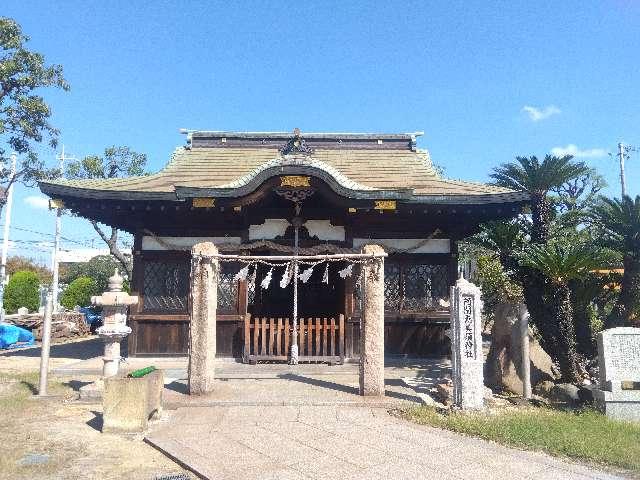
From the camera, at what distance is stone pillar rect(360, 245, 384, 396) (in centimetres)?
732

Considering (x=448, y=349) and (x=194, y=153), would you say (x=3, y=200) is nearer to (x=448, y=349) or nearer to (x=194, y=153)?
(x=194, y=153)

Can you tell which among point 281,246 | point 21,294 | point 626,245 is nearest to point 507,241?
point 626,245

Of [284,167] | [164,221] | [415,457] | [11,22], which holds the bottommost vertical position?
[415,457]

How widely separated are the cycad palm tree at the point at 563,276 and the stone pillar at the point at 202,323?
18.3 feet

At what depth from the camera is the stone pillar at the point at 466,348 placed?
22.0 ft

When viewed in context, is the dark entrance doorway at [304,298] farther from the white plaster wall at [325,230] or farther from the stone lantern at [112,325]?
the stone lantern at [112,325]

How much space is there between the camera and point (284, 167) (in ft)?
32.0

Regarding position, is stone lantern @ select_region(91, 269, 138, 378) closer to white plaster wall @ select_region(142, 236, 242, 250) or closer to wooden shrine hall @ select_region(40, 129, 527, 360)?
wooden shrine hall @ select_region(40, 129, 527, 360)

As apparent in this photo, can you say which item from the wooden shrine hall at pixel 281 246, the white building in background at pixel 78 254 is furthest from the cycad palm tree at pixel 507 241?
the white building in background at pixel 78 254

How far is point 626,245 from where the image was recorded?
27.6 feet

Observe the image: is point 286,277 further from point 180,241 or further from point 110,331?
point 180,241

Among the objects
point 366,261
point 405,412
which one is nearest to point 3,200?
point 366,261

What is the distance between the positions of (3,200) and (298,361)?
16.5m

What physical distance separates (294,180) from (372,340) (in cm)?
418
